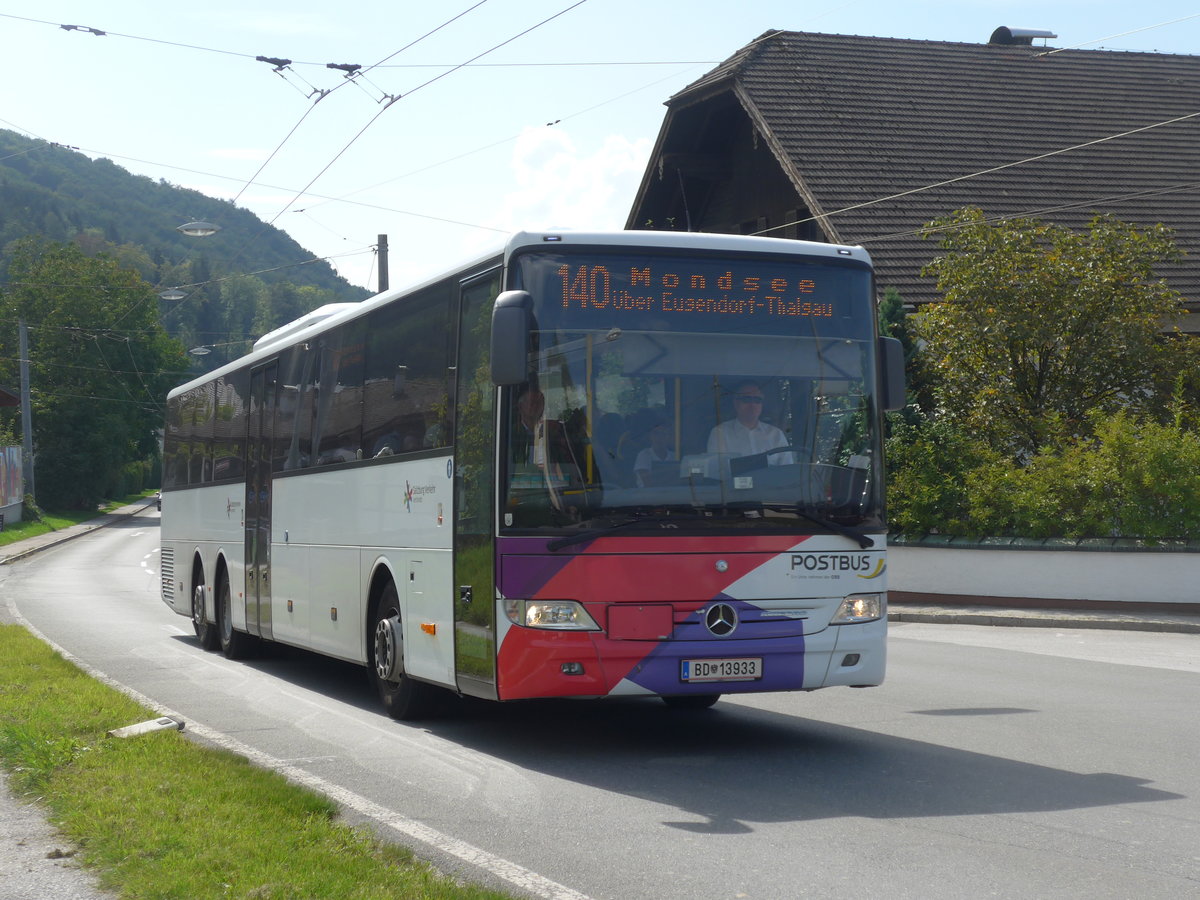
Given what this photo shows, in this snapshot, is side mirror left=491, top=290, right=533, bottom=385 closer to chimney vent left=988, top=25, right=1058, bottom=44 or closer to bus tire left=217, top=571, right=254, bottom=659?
bus tire left=217, top=571, right=254, bottom=659

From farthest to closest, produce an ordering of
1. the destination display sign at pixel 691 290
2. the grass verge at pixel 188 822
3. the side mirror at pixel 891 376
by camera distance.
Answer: the side mirror at pixel 891 376, the destination display sign at pixel 691 290, the grass verge at pixel 188 822

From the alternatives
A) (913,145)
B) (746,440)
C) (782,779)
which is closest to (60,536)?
(913,145)

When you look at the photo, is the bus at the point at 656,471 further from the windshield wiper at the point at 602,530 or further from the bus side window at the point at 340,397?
the bus side window at the point at 340,397

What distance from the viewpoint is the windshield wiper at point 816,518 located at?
8812 mm

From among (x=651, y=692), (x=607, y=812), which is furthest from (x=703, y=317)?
(x=607, y=812)

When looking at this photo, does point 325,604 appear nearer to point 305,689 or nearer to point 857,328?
point 305,689

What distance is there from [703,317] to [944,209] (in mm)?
25630

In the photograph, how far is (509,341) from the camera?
27.4ft

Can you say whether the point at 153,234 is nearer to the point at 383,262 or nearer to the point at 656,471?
the point at 383,262

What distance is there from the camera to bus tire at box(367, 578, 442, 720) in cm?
1062

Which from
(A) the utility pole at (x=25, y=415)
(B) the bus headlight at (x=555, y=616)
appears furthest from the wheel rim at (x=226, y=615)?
(A) the utility pole at (x=25, y=415)

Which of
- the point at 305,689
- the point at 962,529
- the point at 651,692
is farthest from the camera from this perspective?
the point at 962,529

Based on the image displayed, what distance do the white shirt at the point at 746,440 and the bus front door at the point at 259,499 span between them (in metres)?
6.91

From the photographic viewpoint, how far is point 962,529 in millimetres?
22953
